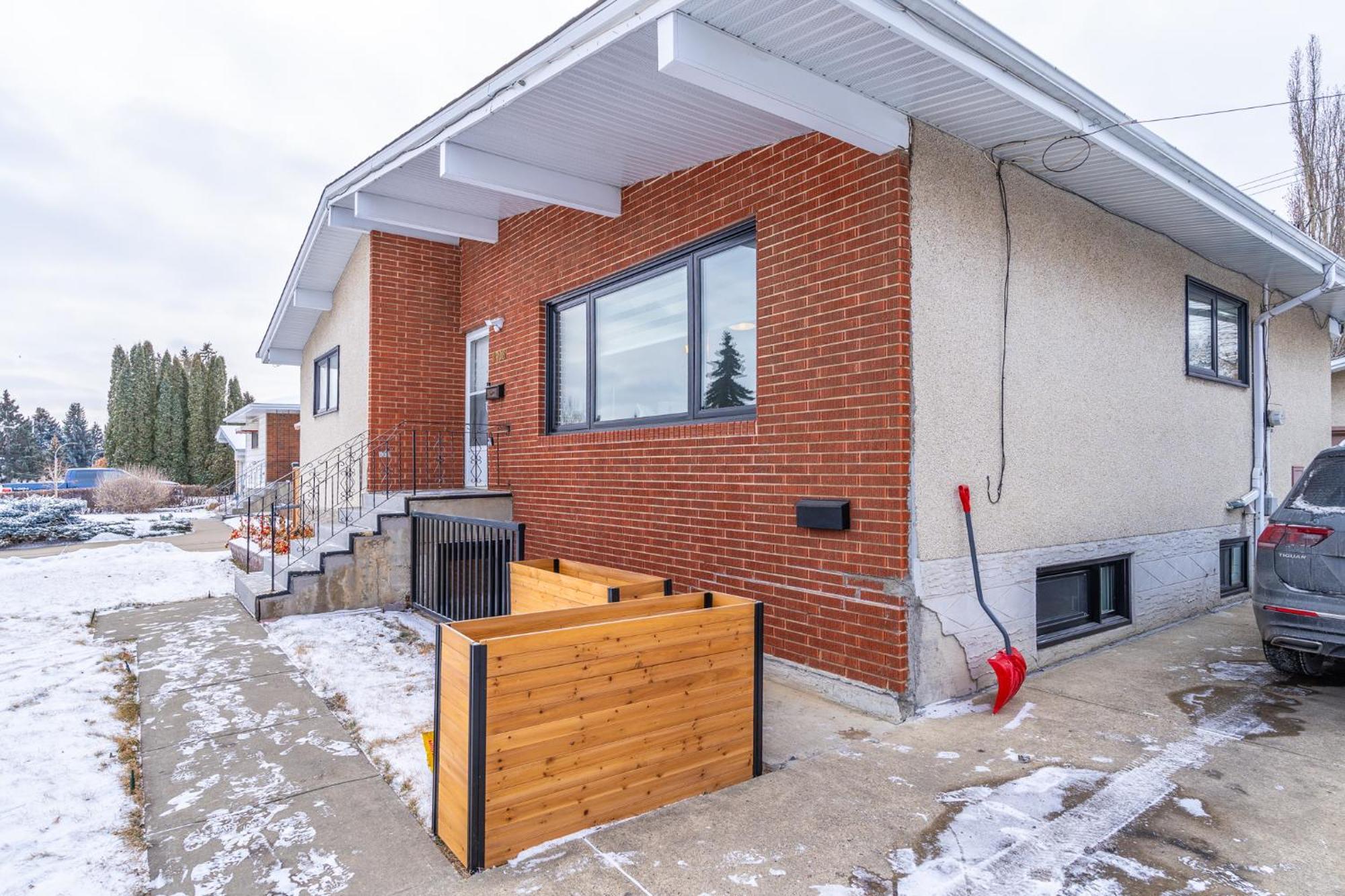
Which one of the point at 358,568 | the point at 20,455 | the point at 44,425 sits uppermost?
the point at 44,425

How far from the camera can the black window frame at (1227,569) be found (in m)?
7.30

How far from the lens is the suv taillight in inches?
153

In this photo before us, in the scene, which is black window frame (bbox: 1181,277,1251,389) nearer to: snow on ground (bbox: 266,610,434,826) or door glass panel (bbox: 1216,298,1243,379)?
door glass panel (bbox: 1216,298,1243,379)

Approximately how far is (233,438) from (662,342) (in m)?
28.8

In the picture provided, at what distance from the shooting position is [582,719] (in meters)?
2.60

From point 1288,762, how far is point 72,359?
9697 cm

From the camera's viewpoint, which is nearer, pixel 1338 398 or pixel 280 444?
pixel 1338 398

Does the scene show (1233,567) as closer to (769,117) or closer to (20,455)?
(769,117)

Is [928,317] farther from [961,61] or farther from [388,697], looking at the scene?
[388,697]

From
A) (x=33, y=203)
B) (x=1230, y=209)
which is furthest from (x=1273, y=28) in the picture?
(x=33, y=203)

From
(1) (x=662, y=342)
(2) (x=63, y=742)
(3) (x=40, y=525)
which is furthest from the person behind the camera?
(3) (x=40, y=525)

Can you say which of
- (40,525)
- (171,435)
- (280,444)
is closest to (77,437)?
(171,435)

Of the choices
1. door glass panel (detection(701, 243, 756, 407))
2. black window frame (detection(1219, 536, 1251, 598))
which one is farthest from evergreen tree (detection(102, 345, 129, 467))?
black window frame (detection(1219, 536, 1251, 598))

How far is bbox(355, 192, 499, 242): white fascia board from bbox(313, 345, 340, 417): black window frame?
3.58 metres
